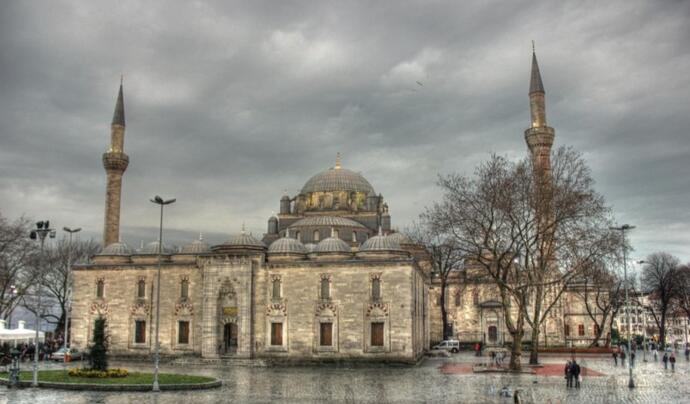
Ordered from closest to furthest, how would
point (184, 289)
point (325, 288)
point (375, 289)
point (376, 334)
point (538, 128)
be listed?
1. point (376, 334)
2. point (375, 289)
3. point (325, 288)
4. point (184, 289)
5. point (538, 128)

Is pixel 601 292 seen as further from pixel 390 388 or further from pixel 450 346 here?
pixel 390 388

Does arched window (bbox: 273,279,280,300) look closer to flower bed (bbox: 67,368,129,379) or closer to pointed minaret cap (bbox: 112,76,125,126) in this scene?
flower bed (bbox: 67,368,129,379)

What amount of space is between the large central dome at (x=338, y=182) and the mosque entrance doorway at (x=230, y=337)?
2118 centimetres

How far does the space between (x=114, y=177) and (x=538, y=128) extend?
110 ft

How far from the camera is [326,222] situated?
5378 centimetres

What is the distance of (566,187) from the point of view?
34.3 metres

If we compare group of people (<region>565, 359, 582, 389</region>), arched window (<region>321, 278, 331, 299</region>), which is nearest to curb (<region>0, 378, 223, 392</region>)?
group of people (<region>565, 359, 582, 389</region>)

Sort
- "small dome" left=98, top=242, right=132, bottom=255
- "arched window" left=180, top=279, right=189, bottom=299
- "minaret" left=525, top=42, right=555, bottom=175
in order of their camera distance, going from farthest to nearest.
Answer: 1. "minaret" left=525, top=42, right=555, bottom=175
2. "small dome" left=98, top=242, right=132, bottom=255
3. "arched window" left=180, top=279, right=189, bottom=299

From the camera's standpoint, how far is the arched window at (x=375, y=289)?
37.9 m

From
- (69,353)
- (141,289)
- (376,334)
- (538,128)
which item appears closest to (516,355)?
(376,334)

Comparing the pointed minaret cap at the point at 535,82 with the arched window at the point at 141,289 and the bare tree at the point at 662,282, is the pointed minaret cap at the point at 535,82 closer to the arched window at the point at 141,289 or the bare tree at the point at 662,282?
the bare tree at the point at 662,282

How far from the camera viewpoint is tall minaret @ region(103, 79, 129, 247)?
5091 centimetres

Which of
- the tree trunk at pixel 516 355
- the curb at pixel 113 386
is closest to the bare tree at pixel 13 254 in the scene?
the curb at pixel 113 386

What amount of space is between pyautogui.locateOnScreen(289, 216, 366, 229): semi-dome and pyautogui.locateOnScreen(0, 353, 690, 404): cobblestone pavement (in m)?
20.3
